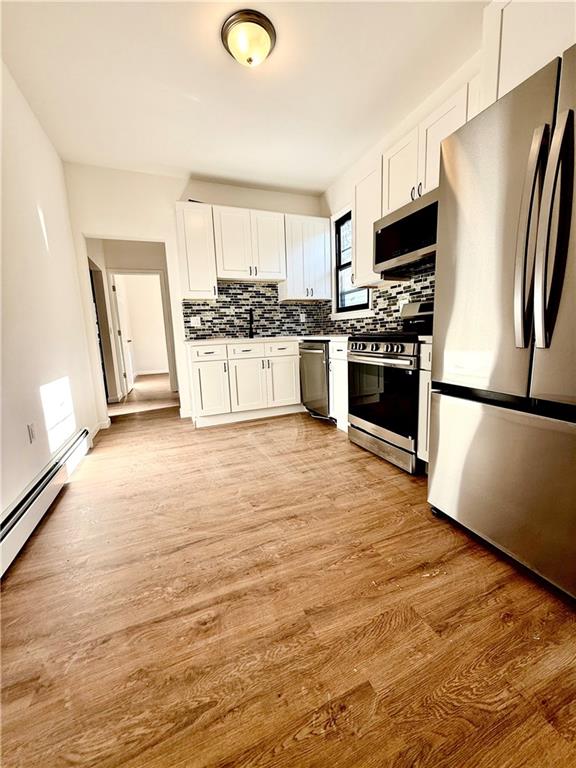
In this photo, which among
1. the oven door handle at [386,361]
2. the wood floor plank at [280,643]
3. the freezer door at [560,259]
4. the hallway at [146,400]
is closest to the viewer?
the wood floor plank at [280,643]

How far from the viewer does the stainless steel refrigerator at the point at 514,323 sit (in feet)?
3.44

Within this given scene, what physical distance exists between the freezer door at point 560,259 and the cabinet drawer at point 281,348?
2705mm

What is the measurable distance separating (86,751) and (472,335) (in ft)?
5.90

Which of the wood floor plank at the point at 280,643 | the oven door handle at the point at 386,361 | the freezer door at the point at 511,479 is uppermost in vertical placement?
the oven door handle at the point at 386,361

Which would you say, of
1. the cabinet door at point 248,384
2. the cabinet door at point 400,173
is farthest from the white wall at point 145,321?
Result: the cabinet door at point 400,173

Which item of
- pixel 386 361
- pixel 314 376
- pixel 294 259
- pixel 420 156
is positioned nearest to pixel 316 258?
pixel 294 259

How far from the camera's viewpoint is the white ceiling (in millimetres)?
1758

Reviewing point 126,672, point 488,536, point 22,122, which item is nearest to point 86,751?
point 126,672

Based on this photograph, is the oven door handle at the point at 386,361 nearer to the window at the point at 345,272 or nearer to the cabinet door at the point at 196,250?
the window at the point at 345,272

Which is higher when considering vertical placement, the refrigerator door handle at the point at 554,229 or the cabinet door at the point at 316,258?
the cabinet door at the point at 316,258

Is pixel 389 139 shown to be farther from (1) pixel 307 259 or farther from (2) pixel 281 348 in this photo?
(2) pixel 281 348

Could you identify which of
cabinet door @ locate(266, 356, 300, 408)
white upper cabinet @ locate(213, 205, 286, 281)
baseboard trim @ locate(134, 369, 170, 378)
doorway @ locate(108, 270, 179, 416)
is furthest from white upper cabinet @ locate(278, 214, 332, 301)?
baseboard trim @ locate(134, 369, 170, 378)

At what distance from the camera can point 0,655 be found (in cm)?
102

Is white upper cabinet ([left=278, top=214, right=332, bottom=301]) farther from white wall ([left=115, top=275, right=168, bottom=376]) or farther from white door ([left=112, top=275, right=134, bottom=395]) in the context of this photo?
white wall ([left=115, top=275, right=168, bottom=376])
